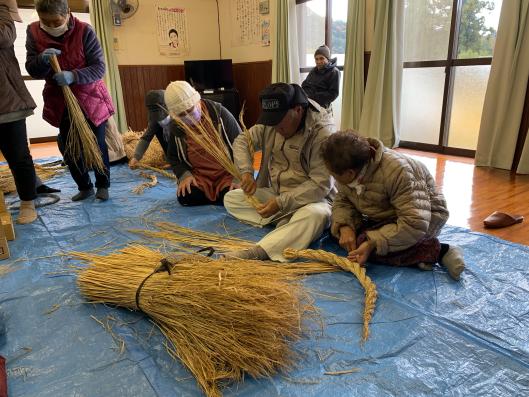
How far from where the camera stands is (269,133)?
2205 millimetres

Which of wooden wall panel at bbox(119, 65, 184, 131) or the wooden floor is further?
wooden wall panel at bbox(119, 65, 184, 131)

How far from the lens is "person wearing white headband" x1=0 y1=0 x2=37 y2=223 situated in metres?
2.14

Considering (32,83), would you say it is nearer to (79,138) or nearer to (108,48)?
(108,48)

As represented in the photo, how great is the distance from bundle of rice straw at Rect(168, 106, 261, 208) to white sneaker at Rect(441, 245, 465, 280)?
125cm

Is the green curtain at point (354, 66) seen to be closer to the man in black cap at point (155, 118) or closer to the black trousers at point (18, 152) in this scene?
the man in black cap at point (155, 118)

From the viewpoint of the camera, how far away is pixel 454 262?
168 centimetres

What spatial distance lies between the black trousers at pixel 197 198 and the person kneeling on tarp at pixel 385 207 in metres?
1.11

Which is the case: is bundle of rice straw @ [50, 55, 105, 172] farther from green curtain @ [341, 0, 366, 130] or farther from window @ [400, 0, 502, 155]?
window @ [400, 0, 502, 155]

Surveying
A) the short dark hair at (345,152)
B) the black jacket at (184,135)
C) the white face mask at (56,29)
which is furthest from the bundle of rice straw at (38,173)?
the short dark hair at (345,152)

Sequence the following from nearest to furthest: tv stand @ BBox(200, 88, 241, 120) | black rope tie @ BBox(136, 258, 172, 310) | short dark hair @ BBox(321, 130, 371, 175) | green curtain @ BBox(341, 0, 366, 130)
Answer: black rope tie @ BBox(136, 258, 172, 310)
short dark hair @ BBox(321, 130, 371, 175)
green curtain @ BBox(341, 0, 366, 130)
tv stand @ BBox(200, 88, 241, 120)

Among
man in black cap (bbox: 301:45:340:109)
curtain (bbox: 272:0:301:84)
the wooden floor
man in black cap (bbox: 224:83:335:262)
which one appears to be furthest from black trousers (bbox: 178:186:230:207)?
curtain (bbox: 272:0:301:84)

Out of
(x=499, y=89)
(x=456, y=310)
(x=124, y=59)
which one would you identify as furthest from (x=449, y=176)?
(x=124, y=59)

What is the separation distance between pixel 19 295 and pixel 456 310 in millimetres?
1762

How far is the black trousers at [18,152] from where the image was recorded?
2270mm
